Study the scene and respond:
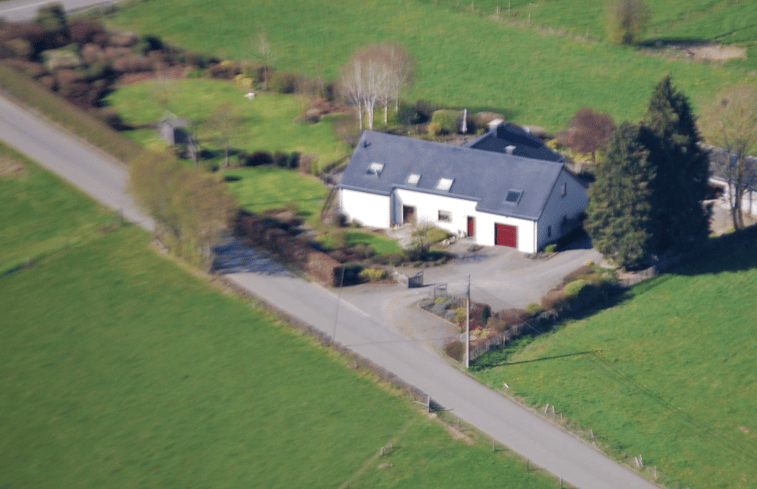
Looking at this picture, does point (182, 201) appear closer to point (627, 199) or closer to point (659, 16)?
point (627, 199)

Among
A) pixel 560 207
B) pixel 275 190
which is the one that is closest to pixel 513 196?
pixel 560 207

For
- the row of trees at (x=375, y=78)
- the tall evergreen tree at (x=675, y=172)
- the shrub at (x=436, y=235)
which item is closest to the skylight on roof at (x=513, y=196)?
the shrub at (x=436, y=235)

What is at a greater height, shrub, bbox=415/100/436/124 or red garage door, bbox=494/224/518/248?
shrub, bbox=415/100/436/124

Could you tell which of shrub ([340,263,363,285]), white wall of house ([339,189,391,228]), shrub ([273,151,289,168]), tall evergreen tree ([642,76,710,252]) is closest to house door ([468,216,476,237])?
white wall of house ([339,189,391,228])

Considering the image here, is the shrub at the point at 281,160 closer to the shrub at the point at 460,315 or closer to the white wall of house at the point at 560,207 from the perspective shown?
the white wall of house at the point at 560,207

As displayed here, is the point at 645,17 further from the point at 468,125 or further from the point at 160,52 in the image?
the point at 160,52

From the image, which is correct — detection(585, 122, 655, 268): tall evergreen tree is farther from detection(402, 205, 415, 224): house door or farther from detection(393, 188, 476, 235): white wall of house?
detection(402, 205, 415, 224): house door
